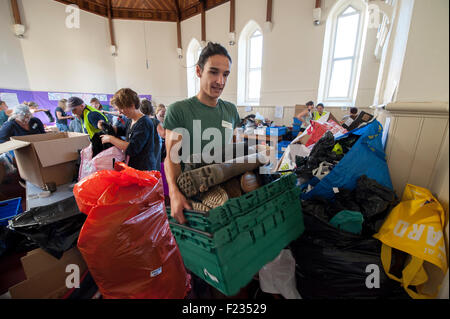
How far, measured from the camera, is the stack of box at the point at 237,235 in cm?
53

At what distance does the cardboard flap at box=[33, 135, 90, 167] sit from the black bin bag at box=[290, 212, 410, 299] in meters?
2.00

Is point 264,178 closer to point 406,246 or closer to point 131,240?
point 406,246

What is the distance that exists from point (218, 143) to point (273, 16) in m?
6.12

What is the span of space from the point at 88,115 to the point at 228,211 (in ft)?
6.63

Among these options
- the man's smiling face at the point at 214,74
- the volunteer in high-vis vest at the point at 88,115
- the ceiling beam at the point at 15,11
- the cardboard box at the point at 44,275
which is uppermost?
the ceiling beam at the point at 15,11

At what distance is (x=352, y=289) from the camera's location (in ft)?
2.35

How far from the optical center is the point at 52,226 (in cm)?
94

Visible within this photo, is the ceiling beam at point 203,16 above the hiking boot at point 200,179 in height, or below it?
above

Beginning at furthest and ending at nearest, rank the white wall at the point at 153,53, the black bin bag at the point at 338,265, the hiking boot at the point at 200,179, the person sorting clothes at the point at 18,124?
the white wall at the point at 153,53
the person sorting clothes at the point at 18,124
the black bin bag at the point at 338,265
the hiking boot at the point at 200,179

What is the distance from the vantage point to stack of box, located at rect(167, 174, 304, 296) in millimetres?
529

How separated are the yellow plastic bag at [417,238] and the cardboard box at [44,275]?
4.97ft

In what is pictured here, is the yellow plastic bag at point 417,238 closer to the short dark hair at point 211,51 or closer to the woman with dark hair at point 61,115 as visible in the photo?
the short dark hair at point 211,51

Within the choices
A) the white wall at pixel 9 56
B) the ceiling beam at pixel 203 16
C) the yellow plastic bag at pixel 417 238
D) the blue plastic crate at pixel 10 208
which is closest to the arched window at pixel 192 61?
the ceiling beam at pixel 203 16

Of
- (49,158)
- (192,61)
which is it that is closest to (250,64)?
(192,61)
